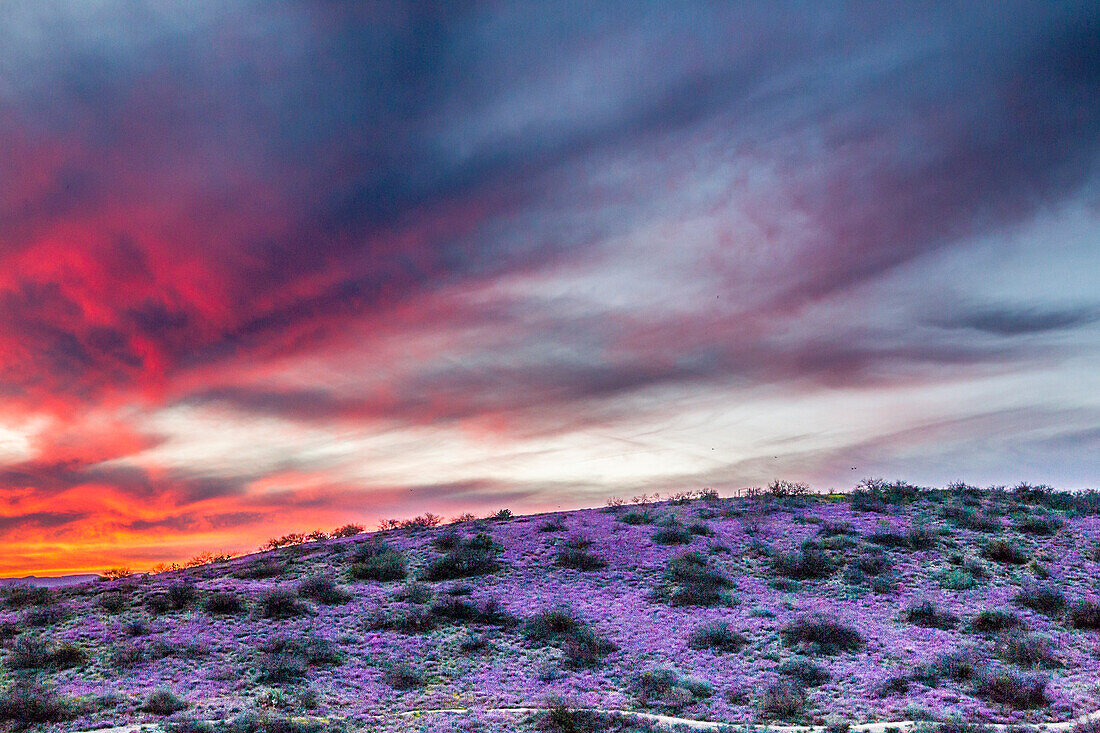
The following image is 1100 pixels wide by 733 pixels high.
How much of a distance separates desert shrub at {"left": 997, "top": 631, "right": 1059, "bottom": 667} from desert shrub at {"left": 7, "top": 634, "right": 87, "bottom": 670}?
26.8 m

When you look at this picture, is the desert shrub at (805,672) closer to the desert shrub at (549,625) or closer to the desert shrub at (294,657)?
the desert shrub at (549,625)

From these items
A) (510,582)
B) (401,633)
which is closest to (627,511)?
(510,582)

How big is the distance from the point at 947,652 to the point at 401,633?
16.5 metres

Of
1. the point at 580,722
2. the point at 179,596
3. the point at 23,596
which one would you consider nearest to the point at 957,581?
the point at 580,722

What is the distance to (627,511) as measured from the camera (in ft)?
122

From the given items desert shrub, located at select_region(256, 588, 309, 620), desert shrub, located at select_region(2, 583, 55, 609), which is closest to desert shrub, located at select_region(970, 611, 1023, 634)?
desert shrub, located at select_region(256, 588, 309, 620)

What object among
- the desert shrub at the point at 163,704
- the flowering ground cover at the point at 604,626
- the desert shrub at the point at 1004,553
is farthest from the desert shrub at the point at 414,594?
the desert shrub at the point at 1004,553

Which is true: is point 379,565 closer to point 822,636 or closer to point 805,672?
point 805,672

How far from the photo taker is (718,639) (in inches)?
889

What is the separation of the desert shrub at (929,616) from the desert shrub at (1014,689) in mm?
3990

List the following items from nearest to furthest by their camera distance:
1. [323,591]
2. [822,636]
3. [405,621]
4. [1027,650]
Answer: [1027,650] → [822,636] → [405,621] → [323,591]

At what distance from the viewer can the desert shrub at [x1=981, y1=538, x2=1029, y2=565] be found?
28.5 m

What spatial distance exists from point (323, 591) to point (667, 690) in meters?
13.5

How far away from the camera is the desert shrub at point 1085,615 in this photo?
2319 centimetres
